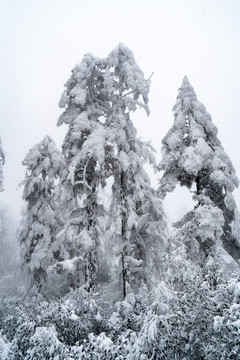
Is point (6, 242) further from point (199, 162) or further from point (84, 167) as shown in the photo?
point (199, 162)

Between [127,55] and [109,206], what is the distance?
814cm

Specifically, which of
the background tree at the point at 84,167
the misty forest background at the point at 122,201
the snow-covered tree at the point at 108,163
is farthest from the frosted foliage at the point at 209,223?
the background tree at the point at 84,167

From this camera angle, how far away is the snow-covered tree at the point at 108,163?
574 inches

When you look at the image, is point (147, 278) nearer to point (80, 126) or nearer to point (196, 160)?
point (196, 160)

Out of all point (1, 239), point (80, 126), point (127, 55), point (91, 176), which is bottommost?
point (91, 176)

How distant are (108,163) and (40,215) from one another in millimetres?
6515

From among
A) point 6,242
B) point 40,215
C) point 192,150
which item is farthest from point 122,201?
point 6,242

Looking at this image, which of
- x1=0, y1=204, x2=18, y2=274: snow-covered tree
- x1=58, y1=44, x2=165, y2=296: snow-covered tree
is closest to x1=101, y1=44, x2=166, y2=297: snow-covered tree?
x1=58, y1=44, x2=165, y2=296: snow-covered tree

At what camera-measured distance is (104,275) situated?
32500 mm

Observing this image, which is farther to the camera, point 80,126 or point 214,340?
point 80,126

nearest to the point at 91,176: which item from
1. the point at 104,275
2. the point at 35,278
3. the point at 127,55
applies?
the point at 127,55

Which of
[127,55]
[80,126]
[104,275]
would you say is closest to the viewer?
[80,126]

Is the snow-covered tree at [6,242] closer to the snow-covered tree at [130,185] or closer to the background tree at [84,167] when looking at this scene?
the background tree at [84,167]

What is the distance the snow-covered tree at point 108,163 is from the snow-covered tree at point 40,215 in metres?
3.89
